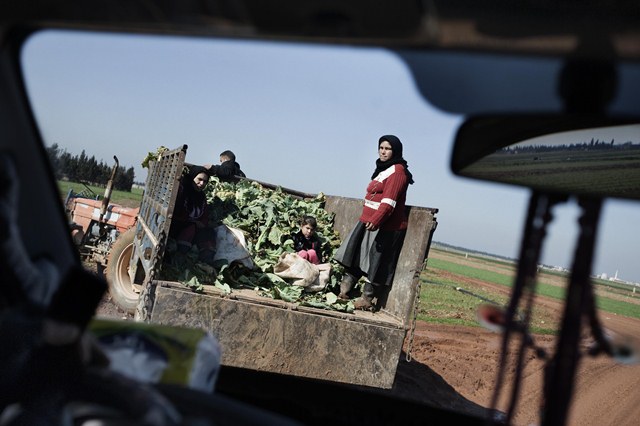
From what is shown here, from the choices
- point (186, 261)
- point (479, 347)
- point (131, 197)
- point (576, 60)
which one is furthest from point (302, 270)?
point (131, 197)

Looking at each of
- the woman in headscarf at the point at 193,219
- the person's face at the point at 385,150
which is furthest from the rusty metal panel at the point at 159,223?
the person's face at the point at 385,150

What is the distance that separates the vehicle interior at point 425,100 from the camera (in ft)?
3.32

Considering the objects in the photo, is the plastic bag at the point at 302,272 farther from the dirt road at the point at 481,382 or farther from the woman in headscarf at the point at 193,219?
the dirt road at the point at 481,382

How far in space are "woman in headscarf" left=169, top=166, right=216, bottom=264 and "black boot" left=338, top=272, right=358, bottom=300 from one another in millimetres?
1421

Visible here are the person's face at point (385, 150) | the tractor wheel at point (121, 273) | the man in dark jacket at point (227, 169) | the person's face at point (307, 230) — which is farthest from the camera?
the man in dark jacket at point (227, 169)

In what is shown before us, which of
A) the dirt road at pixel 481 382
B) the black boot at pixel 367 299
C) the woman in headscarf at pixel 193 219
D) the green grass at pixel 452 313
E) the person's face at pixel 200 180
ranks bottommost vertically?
the dirt road at pixel 481 382

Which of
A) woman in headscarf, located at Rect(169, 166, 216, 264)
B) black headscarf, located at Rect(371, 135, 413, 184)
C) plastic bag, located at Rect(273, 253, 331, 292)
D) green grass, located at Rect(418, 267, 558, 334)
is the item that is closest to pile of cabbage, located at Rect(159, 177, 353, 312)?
plastic bag, located at Rect(273, 253, 331, 292)

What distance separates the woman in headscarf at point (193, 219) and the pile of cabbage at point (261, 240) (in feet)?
0.58

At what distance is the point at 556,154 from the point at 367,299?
483 centimetres

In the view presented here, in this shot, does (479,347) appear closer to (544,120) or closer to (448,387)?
(448,387)

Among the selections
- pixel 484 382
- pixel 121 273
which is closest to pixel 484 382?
pixel 484 382

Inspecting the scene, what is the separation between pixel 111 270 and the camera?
862cm

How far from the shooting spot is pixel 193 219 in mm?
6930

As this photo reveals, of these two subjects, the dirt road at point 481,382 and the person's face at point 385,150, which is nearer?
the person's face at point 385,150
